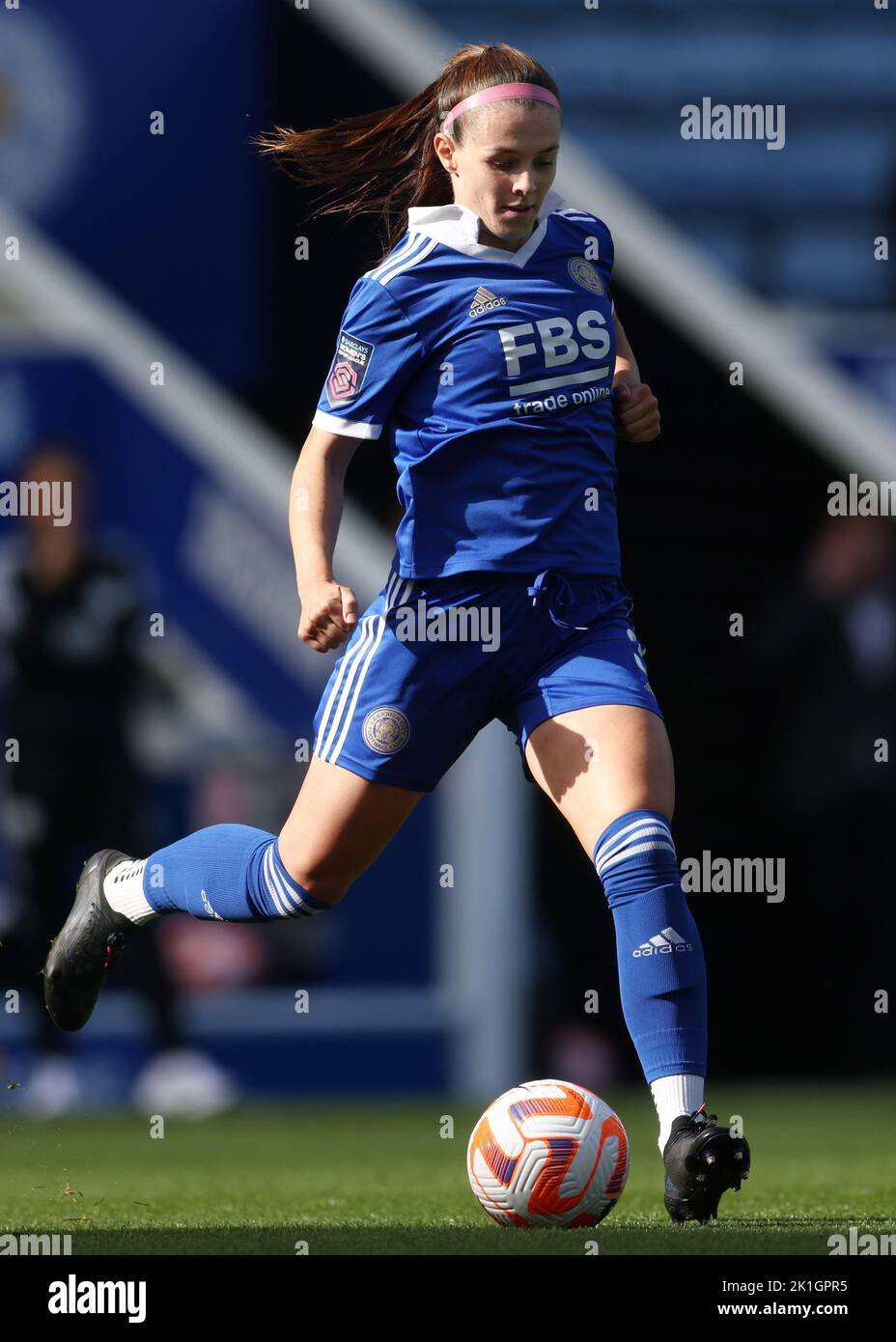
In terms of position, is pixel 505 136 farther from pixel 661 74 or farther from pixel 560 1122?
pixel 661 74

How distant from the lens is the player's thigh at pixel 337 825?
15.6 ft

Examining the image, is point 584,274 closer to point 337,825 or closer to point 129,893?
point 337,825

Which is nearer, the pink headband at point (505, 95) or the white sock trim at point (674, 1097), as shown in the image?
the white sock trim at point (674, 1097)

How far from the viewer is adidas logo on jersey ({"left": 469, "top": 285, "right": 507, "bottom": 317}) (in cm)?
471

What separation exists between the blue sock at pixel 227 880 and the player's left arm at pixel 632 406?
107cm

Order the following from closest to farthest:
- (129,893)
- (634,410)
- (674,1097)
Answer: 1. (674,1097)
2. (634,410)
3. (129,893)

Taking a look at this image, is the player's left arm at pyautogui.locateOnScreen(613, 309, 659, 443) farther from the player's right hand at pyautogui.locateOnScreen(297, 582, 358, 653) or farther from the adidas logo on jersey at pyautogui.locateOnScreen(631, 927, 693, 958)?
the adidas logo on jersey at pyautogui.locateOnScreen(631, 927, 693, 958)

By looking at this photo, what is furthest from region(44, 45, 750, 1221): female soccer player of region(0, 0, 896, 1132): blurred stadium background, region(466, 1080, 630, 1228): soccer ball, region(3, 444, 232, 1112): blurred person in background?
region(3, 444, 232, 1112): blurred person in background

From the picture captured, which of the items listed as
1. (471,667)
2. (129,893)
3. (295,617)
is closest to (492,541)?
(471,667)

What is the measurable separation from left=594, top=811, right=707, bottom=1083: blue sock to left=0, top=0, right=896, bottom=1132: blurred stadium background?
4.09 metres

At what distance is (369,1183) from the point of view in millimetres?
5902

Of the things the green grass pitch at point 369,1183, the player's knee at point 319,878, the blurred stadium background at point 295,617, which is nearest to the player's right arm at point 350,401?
the player's knee at point 319,878

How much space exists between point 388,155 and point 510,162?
1.66 feet

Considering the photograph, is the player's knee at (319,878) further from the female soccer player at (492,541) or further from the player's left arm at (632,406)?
the player's left arm at (632,406)
